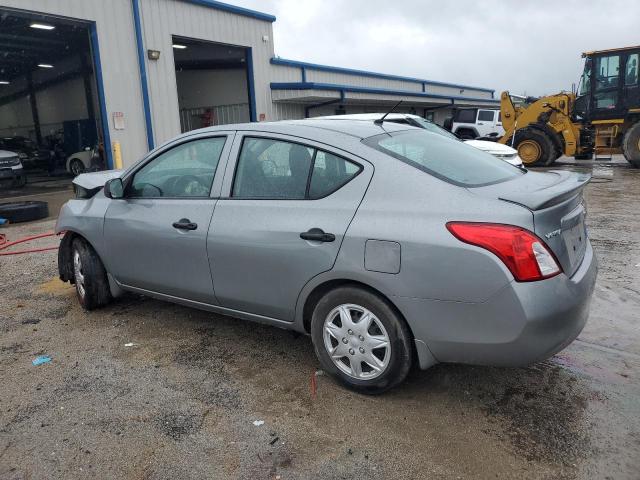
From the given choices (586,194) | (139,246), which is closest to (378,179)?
(139,246)

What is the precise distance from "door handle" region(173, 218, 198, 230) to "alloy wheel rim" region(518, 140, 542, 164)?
1601cm

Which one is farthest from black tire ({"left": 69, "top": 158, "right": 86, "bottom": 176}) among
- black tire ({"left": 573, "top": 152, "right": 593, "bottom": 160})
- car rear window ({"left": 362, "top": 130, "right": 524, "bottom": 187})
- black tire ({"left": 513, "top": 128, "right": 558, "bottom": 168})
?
car rear window ({"left": 362, "top": 130, "right": 524, "bottom": 187})

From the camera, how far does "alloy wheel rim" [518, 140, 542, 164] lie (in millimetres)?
17094

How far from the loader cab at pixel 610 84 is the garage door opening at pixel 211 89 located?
1210cm

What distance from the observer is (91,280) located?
4.36 m

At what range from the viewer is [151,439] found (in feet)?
8.72

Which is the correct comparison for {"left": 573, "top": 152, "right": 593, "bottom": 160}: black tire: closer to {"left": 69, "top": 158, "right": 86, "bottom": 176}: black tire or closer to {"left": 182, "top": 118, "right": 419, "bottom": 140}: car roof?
{"left": 182, "top": 118, "right": 419, "bottom": 140}: car roof

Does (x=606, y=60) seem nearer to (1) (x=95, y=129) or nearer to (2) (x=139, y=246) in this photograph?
(2) (x=139, y=246)

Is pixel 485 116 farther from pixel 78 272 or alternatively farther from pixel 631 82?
pixel 78 272

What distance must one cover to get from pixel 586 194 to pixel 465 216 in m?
9.56

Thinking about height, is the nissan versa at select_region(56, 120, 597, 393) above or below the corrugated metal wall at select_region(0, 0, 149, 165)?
below

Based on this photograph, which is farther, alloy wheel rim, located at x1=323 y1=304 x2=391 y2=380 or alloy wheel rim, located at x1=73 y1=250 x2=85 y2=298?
alloy wheel rim, located at x1=73 y1=250 x2=85 y2=298

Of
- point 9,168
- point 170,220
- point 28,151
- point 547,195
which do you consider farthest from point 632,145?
point 28,151

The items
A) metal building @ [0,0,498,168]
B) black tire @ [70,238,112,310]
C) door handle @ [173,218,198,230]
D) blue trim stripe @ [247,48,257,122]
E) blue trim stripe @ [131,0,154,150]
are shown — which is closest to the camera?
door handle @ [173,218,198,230]
